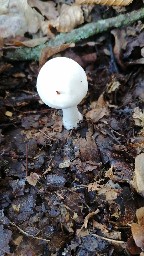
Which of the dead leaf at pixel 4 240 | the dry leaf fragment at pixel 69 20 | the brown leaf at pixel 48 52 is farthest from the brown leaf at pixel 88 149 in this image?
the dry leaf fragment at pixel 69 20

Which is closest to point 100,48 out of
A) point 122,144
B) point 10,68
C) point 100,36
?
point 100,36

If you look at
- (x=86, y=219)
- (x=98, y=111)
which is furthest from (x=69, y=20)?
(x=86, y=219)

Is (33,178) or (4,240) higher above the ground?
(33,178)

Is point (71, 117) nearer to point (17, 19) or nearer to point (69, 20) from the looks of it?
point (69, 20)

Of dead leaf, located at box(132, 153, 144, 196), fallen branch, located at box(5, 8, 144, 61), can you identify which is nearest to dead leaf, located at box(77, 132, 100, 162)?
dead leaf, located at box(132, 153, 144, 196)

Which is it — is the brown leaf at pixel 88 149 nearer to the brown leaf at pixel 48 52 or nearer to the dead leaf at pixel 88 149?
the dead leaf at pixel 88 149

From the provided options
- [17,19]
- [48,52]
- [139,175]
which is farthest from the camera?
[17,19]

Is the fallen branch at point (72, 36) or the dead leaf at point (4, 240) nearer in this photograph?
the dead leaf at point (4, 240)
